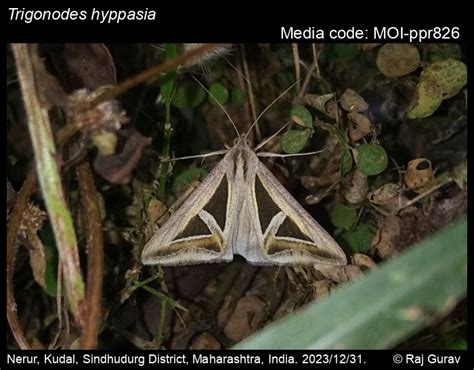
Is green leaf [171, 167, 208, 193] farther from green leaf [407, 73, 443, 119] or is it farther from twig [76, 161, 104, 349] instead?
green leaf [407, 73, 443, 119]

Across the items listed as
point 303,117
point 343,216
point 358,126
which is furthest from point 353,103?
point 343,216

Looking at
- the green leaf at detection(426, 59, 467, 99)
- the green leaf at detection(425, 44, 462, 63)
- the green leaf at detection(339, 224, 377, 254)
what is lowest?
the green leaf at detection(339, 224, 377, 254)

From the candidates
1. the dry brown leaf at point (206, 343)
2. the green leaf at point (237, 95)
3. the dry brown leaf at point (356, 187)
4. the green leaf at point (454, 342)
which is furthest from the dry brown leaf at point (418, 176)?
Answer: the dry brown leaf at point (206, 343)

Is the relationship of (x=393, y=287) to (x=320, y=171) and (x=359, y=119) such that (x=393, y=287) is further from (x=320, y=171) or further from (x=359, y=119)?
(x=320, y=171)

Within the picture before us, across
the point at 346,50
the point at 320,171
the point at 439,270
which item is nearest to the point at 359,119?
the point at 320,171

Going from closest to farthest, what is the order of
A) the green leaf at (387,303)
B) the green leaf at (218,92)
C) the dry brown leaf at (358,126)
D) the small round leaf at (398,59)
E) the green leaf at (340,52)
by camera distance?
the green leaf at (387,303) → the dry brown leaf at (358,126) → the small round leaf at (398,59) → the green leaf at (218,92) → the green leaf at (340,52)

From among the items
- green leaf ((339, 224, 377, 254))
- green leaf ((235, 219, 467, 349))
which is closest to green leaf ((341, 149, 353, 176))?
green leaf ((339, 224, 377, 254))

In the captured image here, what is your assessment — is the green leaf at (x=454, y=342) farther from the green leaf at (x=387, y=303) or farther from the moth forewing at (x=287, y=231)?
the green leaf at (x=387, y=303)

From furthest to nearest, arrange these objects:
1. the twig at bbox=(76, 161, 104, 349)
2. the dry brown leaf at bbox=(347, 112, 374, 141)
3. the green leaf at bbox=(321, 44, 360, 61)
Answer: the green leaf at bbox=(321, 44, 360, 61)
the dry brown leaf at bbox=(347, 112, 374, 141)
the twig at bbox=(76, 161, 104, 349)
